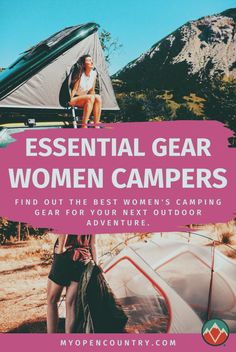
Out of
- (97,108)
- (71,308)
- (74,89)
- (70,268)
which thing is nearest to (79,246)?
(70,268)

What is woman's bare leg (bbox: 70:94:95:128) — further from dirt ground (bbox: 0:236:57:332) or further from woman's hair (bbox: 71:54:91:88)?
dirt ground (bbox: 0:236:57:332)

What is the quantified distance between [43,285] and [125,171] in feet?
5.03

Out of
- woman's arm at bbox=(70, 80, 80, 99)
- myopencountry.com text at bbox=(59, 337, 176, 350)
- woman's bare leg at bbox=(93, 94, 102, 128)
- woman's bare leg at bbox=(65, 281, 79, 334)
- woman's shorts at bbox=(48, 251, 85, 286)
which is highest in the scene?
woman's arm at bbox=(70, 80, 80, 99)

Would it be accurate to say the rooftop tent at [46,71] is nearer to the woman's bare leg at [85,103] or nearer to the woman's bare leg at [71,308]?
the woman's bare leg at [85,103]

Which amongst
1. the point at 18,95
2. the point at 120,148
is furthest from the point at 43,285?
the point at 18,95

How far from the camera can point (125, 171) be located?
9.80ft

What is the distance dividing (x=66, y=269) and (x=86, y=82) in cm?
172

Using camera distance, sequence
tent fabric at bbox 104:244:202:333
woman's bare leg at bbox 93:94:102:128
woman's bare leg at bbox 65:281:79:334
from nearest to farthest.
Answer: tent fabric at bbox 104:244:202:333 < woman's bare leg at bbox 65:281:79:334 < woman's bare leg at bbox 93:94:102:128

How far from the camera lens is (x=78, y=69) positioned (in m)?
3.21

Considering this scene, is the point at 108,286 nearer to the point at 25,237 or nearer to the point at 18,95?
the point at 25,237

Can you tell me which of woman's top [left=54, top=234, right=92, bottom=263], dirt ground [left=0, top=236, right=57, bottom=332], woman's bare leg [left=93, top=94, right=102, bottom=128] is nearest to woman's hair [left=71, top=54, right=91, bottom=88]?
woman's bare leg [left=93, top=94, right=102, bottom=128]

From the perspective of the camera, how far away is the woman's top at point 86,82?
3211 mm

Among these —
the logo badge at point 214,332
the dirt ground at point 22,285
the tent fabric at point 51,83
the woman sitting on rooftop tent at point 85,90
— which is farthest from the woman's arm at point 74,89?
the logo badge at point 214,332

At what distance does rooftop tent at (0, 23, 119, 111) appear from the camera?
3.08 meters
